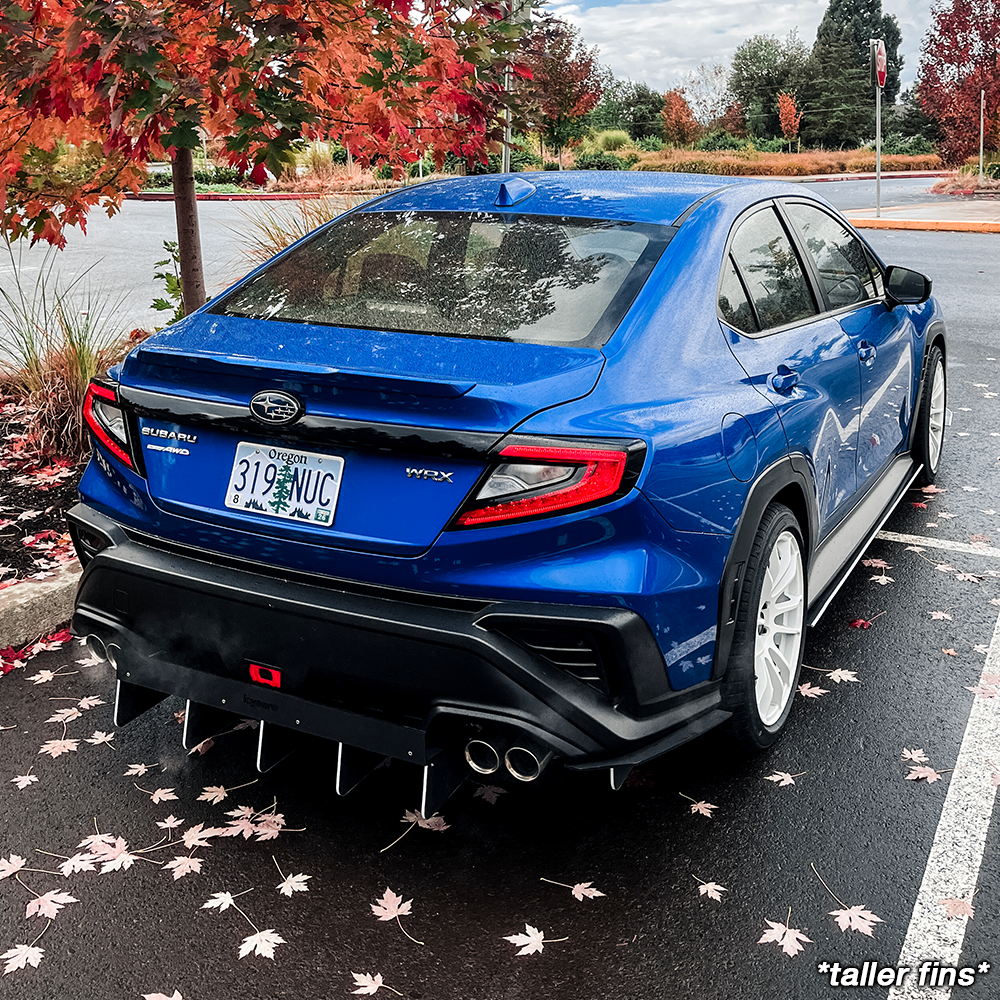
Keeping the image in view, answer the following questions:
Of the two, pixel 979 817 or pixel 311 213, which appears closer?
pixel 979 817

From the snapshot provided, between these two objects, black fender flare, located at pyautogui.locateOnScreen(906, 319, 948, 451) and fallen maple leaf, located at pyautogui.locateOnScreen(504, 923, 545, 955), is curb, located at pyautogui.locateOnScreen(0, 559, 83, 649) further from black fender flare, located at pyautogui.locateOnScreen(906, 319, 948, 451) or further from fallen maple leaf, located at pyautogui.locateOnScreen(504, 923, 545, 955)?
black fender flare, located at pyautogui.locateOnScreen(906, 319, 948, 451)

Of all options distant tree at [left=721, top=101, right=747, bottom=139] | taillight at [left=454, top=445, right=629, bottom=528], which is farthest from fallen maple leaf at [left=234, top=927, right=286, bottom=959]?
distant tree at [left=721, top=101, right=747, bottom=139]

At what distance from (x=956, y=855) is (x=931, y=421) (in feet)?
10.9

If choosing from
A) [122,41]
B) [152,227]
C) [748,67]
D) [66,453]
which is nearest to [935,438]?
Result: [122,41]

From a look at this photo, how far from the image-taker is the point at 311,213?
8.61m

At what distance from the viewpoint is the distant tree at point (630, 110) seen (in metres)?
57.9

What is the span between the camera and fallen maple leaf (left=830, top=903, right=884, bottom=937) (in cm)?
265

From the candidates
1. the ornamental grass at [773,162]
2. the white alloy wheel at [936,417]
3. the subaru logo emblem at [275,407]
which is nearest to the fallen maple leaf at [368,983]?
the subaru logo emblem at [275,407]

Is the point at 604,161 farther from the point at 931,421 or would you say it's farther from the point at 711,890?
the point at 711,890

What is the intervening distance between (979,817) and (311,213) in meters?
6.95

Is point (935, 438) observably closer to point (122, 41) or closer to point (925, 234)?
point (122, 41)

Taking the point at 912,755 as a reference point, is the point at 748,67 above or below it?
above

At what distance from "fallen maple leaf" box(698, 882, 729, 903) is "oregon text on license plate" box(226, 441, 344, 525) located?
53.0 inches

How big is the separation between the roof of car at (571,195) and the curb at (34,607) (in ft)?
6.64
